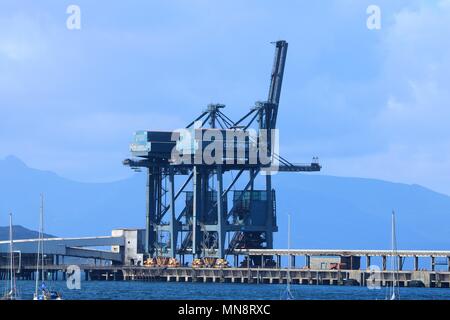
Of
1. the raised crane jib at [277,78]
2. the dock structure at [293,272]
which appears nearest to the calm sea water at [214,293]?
the dock structure at [293,272]

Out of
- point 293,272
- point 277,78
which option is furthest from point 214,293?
point 277,78

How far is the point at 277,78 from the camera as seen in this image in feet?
504

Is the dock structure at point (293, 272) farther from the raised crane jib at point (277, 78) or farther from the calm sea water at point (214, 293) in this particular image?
the raised crane jib at point (277, 78)

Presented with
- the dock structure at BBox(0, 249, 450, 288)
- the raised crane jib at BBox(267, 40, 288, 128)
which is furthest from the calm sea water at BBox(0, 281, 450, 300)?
the raised crane jib at BBox(267, 40, 288, 128)

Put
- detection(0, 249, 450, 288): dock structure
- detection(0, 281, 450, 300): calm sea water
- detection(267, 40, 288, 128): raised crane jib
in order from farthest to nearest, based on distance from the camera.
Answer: detection(267, 40, 288, 128): raised crane jib
detection(0, 249, 450, 288): dock structure
detection(0, 281, 450, 300): calm sea water

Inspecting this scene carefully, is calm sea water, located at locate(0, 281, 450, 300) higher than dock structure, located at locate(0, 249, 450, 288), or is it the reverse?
dock structure, located at locate(0, 249, 450, 288)

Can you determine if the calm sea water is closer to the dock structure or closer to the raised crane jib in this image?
the dock structure

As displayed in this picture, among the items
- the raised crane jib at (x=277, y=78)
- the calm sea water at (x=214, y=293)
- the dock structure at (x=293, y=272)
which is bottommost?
the calm sea water at (x=214, y=293)

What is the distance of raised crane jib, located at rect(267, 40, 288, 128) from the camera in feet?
500

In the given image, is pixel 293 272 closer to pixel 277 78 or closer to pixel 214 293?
pixel 277 78

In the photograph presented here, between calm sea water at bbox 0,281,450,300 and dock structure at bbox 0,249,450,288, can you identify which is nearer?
calm sea water at bbox 0,281,450,300

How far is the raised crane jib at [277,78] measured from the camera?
152250 millimetres

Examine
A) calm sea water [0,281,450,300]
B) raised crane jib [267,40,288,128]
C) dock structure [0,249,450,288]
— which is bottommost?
calm sea water [0,281,450,300]
